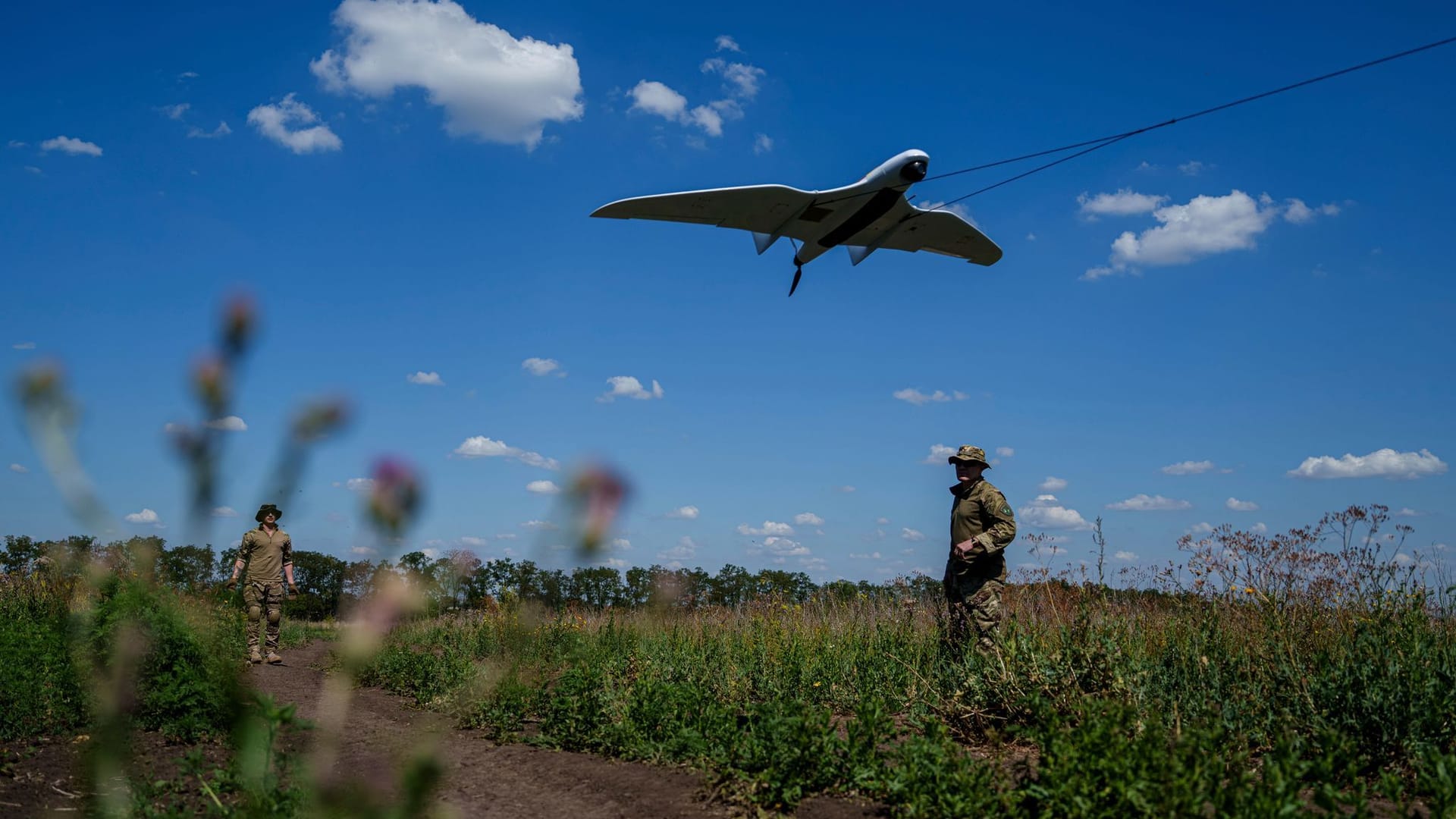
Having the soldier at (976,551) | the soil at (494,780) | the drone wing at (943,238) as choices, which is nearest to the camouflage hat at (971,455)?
the soldier at (976,551)

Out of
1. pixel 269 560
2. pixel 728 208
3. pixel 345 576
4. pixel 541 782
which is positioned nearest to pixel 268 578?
pixel 269 560

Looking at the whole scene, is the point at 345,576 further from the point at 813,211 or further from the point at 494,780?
the point at 813,211

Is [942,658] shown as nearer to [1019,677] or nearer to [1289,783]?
[1019,677]

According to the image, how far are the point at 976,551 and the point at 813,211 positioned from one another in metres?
5.64

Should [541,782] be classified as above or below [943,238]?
below

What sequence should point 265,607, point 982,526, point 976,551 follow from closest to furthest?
point 976,551 → point 982,526 → point 265,607

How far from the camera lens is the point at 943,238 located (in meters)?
13.0

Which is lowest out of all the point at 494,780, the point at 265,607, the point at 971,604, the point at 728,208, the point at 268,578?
the point at 494,780

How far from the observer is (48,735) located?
5742 mm

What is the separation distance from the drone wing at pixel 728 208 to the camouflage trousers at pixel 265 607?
515cm

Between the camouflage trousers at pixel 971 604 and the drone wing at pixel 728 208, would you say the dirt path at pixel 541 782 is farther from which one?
the drone wing at pixel 728 208

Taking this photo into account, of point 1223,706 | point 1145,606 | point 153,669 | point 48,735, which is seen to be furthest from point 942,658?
point 48,735

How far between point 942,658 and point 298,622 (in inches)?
543

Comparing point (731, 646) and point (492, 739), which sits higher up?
point (731, 646)
